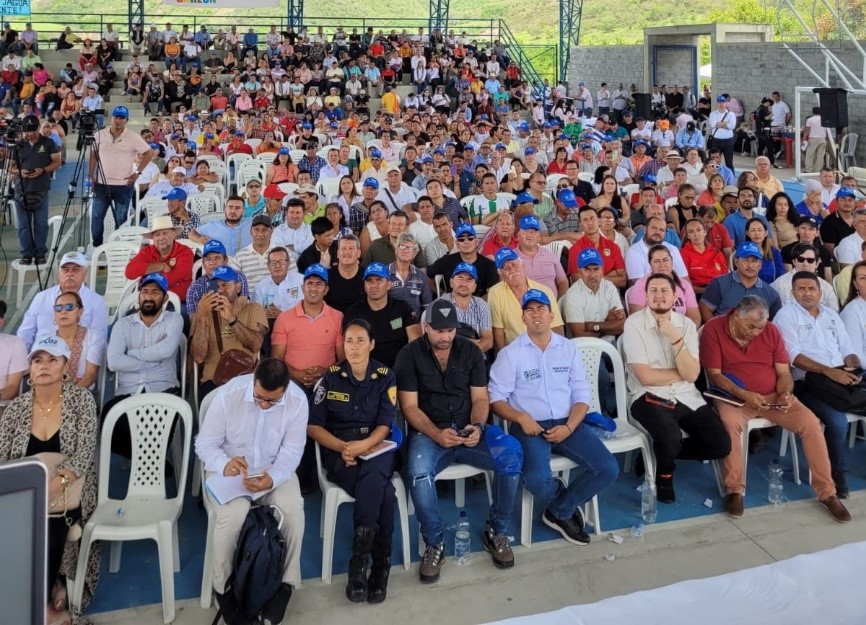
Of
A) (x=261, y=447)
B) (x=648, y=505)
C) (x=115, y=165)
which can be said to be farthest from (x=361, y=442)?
(x=115, y=165)

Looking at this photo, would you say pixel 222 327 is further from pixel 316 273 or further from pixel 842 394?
pixel 842 394

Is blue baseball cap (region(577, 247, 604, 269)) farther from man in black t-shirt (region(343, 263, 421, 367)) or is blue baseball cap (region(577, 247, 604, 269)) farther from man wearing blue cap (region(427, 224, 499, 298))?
man in black t-shirt (region(343, 263, 421, 367))

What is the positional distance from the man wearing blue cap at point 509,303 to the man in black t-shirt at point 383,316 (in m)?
0.52

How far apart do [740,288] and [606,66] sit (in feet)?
73.7

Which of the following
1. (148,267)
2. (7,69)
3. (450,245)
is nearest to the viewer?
(148,267)

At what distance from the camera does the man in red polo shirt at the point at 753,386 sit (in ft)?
12.8

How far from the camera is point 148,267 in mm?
5324

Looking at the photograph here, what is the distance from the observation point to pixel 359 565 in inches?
127

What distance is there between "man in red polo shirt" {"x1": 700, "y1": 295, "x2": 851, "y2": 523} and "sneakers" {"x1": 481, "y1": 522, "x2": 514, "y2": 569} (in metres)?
1.23

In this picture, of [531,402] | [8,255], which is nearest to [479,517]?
[531,402]

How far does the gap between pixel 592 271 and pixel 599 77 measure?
914 inches

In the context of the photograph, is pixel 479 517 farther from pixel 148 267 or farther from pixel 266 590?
pixel 148 267

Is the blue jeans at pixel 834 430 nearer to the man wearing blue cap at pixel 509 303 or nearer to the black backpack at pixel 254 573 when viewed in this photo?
the man wearing blue cap at pixel 509 303

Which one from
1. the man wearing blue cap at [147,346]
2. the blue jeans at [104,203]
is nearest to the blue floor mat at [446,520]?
the man wearing blue cap at [147,346]
